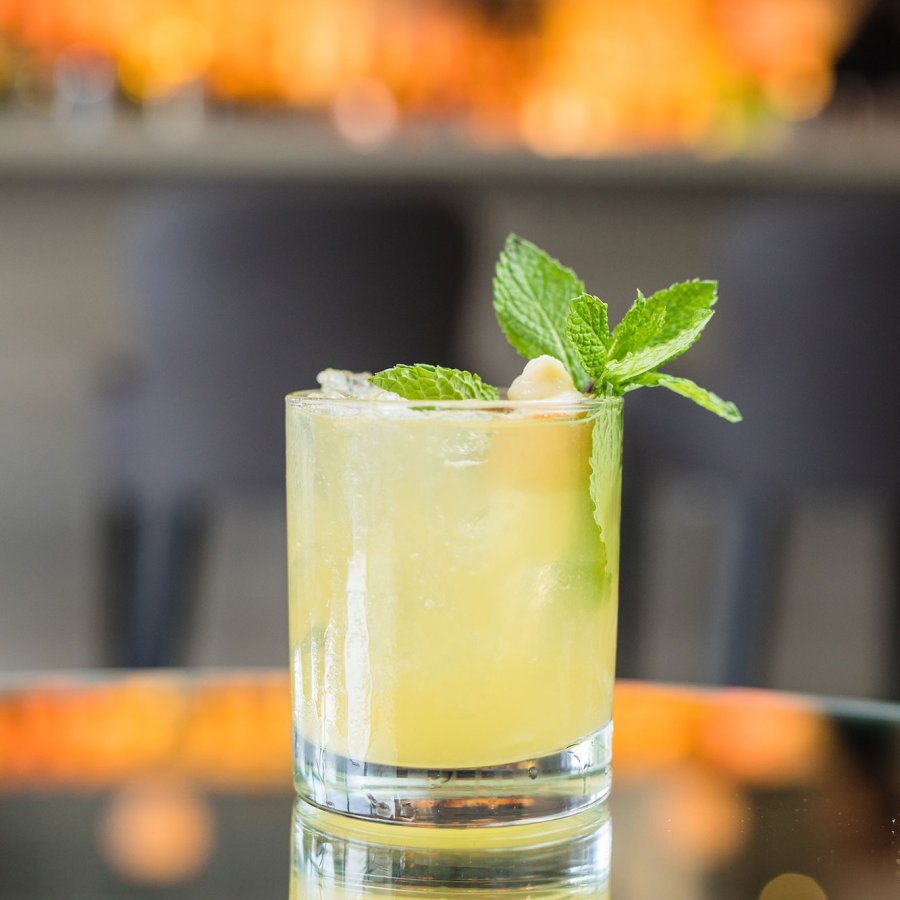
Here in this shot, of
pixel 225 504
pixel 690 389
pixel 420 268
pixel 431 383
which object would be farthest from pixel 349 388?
pixel 225 504

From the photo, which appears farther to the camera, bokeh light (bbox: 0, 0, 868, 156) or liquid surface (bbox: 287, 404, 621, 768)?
bokeh light (bbox: 0, 0, 868, 156)

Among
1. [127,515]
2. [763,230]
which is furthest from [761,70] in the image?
[127,515]

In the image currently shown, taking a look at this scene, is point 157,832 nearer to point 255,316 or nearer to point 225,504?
point 255,316

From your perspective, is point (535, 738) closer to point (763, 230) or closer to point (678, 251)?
point (763, 230)

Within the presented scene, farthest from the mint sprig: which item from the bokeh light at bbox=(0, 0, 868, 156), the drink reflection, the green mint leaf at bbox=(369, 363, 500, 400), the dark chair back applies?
the bokeh light at bbox=(0, 0, 868, 156)

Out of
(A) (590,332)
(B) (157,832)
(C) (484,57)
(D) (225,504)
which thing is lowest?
(D) (225,504)

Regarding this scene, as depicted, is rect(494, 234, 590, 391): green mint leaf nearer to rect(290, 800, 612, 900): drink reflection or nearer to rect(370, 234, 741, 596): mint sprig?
rect(370, 234, 741, 596): mint sprig

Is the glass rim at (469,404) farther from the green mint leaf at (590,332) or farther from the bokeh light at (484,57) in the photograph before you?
the bokeh light at (484,57)
